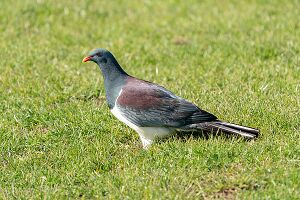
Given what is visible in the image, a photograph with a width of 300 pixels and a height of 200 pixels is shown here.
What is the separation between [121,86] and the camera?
24.2 ft

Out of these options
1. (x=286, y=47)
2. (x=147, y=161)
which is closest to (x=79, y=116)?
(x=147, y=161)

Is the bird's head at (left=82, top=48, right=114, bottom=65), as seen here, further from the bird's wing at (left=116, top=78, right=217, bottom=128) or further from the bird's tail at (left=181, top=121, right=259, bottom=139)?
the bird's tail at (left=181, top=121, right=259, bottom=139)

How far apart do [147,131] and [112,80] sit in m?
0.72

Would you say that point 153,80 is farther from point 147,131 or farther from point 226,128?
point 226,128

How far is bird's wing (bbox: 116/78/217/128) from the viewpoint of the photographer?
7129mm

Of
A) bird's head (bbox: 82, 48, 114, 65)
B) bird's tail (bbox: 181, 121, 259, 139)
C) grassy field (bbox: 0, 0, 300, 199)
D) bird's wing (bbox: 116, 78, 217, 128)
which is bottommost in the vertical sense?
grassy field (bbox: 0, 0, 300, 199)

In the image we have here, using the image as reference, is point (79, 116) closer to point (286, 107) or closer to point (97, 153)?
point (97, 153)

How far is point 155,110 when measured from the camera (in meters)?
7.15

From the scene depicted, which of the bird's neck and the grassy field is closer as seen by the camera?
the grassy field

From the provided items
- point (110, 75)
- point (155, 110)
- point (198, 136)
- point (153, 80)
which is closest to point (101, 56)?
point (110, 75)

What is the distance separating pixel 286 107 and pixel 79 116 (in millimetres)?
2425

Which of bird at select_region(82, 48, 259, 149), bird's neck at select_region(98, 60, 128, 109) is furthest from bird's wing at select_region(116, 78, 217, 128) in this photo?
bird's neck at select_region(98, 60, 128, 109)

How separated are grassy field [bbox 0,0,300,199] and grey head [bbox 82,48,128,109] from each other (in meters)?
0.48

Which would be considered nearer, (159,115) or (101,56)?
(159,115)
